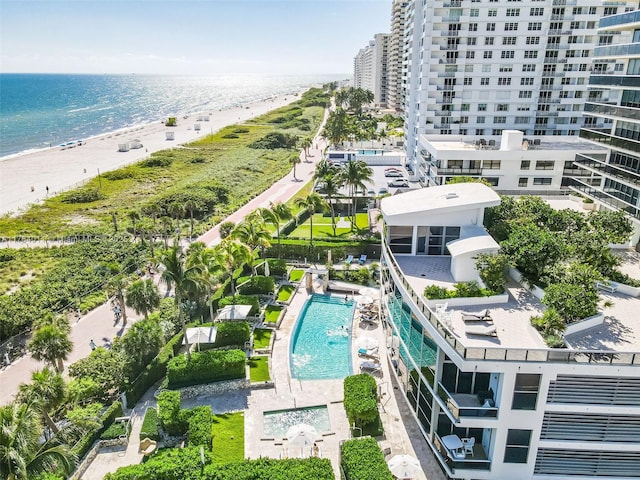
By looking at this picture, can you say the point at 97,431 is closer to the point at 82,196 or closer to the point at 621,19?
the point at 621,19

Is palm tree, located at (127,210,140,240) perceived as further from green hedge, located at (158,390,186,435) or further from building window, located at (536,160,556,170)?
building window, located at (536,160,556,170)

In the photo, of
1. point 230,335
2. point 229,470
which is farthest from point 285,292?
point 229,470

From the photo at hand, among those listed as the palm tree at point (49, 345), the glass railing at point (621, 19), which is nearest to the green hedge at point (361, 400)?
the palm tree at point (49, 345)

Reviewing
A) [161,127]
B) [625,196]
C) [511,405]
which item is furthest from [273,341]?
[161,127]

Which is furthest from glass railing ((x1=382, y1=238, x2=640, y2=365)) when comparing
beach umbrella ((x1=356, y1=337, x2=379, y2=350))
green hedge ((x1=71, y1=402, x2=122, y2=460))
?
green hedge ((x1=71, y1=402, x2=122, y2=460))

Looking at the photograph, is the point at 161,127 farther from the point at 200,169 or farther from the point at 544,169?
the point at 544,169
